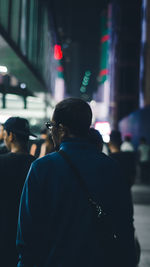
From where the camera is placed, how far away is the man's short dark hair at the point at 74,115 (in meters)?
1.99

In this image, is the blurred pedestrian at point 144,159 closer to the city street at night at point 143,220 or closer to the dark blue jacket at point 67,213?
the city street at night at point 143,220

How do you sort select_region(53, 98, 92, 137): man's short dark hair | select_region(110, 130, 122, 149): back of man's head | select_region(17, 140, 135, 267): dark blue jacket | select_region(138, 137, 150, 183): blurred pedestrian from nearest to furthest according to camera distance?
select_region(17, 140, 135, 267): dark blue jacket < select_region(53, 98, 92, 137): man's short dark hair < select_region(110, 130, 122, 149): back of man's head < select_region(138, 137, 150, 183): blurred pedestrian

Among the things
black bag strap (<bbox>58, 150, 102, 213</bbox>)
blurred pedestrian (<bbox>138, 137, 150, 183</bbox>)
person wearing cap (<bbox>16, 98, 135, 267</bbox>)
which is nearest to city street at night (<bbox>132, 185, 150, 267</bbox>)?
blurred pedestrian (<bbox>138, 137, 150, 183</bbox>)

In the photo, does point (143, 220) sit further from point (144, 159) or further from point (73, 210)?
point (144, 159)

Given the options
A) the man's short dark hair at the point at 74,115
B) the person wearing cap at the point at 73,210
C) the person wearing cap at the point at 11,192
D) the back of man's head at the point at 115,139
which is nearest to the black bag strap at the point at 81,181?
the person wearing cap at the point at 73,210

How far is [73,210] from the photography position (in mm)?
1866

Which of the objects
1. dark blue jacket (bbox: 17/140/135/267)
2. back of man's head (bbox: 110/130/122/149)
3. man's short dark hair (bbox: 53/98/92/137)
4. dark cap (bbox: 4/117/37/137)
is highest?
man's short dark hair (bbox: 53/98/92/137)

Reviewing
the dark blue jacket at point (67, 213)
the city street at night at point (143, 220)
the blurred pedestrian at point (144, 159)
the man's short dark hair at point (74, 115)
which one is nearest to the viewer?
the dark blue jacket at point (67, 213)

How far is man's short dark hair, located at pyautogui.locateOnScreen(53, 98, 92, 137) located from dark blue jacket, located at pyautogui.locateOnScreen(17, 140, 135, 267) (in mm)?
84

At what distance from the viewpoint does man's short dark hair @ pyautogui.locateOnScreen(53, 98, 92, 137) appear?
1991 millimetres

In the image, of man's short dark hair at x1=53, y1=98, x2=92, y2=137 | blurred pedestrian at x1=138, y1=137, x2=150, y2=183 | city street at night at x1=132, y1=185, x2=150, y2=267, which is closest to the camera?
man's short dark hair at x1=53, y1=98, x2=92, y2=137

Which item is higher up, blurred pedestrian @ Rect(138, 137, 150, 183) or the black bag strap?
the black bag strap

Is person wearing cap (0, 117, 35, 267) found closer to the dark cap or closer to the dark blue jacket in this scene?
the dark cap

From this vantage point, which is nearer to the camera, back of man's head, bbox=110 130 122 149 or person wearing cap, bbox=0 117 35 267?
person wearing cap, bbox=0 117 35 267
